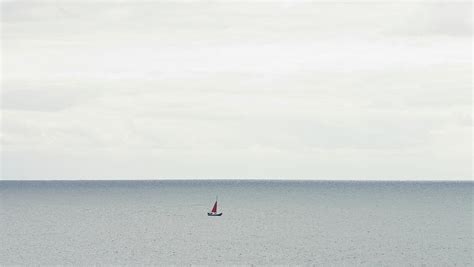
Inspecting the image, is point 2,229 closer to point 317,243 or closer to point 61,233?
point 61,233

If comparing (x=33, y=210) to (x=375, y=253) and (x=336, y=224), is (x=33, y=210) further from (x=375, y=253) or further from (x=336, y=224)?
(x=375, y=253)

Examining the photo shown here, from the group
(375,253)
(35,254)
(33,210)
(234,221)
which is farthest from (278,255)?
(33,210)

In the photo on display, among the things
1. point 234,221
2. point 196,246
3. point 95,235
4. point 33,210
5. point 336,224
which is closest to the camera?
point 196,246

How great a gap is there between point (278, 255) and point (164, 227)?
1667 inches

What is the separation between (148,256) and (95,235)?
27402 mm

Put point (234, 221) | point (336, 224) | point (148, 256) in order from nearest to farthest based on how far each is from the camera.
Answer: point (148, 256) < point (336, 224) < point (234, 221)

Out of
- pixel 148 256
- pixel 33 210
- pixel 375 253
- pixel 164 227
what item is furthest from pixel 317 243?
pixel 33 210

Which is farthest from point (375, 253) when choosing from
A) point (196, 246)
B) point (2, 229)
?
point (2, 229)

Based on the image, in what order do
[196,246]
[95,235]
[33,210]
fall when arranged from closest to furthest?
1. [196,246]
2. [95,235]
3. [33,210]

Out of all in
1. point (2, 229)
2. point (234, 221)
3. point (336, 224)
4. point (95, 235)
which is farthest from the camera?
point (234, 221)

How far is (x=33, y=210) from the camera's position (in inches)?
6914

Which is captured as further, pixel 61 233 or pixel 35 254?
pixel 61 233

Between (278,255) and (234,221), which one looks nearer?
(278,255)

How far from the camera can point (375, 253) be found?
9000 cm
